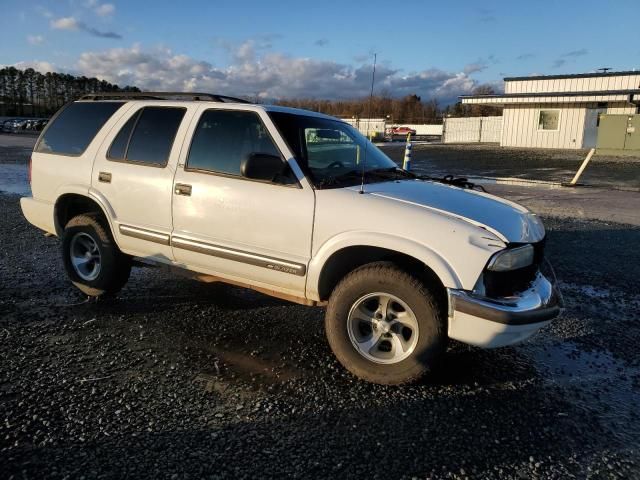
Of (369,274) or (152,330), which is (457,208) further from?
(152,330)

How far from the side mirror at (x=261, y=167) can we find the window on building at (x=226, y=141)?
0.68 feet

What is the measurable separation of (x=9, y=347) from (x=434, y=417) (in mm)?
3256

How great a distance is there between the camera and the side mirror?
3768mm

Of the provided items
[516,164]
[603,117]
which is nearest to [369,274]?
[516,164]

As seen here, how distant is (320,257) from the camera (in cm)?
368

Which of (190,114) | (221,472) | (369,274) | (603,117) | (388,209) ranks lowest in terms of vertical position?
(221,472)

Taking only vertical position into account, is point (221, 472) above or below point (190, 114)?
below

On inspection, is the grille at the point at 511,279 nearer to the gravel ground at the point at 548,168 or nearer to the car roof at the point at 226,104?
the car roof at the point at 226,104

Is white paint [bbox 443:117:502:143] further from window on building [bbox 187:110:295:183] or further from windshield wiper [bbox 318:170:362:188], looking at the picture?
window on building [bbox 187:110:295:183]

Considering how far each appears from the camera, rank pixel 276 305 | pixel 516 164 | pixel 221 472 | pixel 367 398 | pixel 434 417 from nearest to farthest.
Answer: pixel 221 472, pixel 434 417, pixel 367 398, pixel 276 305, pixel 516 164

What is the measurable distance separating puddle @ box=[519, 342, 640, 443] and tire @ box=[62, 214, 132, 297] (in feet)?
12.5

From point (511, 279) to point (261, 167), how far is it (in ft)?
6.31

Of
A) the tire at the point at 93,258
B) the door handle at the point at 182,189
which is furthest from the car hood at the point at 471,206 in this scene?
the tire at the point at 93,258

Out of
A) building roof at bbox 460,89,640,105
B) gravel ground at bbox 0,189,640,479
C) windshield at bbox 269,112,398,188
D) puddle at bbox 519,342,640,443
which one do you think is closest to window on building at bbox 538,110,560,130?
building roof at bbox 460,89,640,105
